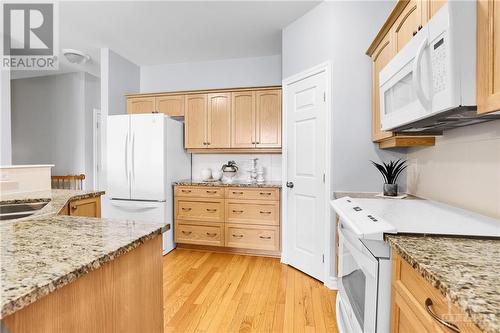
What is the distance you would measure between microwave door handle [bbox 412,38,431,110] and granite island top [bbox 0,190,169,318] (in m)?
1.29

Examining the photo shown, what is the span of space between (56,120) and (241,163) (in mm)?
3558

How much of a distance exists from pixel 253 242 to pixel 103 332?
2342 mm

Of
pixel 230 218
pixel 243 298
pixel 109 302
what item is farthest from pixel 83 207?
pixel 230 218

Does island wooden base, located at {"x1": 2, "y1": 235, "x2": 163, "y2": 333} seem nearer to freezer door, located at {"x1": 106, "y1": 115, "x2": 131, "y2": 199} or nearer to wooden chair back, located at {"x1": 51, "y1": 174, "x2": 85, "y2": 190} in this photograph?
freezer door, located at {"x1": 106, "y1": 115, "x2": 131, "y2": 199}

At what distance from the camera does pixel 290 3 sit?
2.41 m

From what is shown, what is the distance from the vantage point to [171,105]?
3.53 metres

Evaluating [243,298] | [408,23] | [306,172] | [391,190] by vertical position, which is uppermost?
[408,23]

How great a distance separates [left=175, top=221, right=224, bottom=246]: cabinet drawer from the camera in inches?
123

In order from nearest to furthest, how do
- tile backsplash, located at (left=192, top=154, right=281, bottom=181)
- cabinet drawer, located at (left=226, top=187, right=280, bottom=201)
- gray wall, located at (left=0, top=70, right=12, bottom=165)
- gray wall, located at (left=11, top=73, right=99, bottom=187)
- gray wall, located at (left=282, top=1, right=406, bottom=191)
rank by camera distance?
gray wall, located at (left=282, top=1, right=406, bottom=191)
gray wall, located at (left=0, top=70, right=12, bottom=165)
cabinet drawer, located at (left=226, top=187, right=280, bottom=201)
tile backsplash, located at (left=192, top=154, right=281, bottom=181)
gray wall, located at (left=11, top=73, right=99, bottom=187)

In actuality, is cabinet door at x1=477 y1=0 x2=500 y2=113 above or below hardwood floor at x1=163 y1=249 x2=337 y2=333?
above

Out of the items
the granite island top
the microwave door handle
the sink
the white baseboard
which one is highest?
the microwave door handle

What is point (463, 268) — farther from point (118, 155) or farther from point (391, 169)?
point (118, 155)

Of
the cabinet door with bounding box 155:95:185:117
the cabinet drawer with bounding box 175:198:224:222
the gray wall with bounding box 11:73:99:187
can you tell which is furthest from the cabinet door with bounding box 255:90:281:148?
the gray wall with bounding box 11:73:99:187

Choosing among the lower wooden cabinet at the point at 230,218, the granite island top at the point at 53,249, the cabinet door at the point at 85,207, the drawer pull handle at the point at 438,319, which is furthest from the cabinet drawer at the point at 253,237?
the drawer pull handle at the point at 438,319
